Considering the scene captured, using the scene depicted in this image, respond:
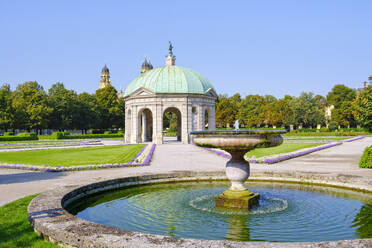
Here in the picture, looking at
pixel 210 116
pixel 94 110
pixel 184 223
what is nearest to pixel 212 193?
pixel 184 223

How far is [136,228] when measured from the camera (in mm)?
7199

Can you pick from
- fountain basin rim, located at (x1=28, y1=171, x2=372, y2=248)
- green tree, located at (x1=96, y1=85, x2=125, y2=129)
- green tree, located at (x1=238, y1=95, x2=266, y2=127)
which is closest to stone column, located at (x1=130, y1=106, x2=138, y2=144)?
fountain basin rim, located at (x1=28, y1=171, x2=372, y2=248)

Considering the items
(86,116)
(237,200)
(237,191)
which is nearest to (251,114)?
(86,116)

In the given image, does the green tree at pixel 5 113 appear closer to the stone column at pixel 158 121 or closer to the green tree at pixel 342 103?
the stone column at pixel 158 121

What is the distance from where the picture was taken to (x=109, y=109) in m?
83.8

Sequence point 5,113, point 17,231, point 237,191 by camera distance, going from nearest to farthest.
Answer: point 17,231 → point 237,191 → point 5,113

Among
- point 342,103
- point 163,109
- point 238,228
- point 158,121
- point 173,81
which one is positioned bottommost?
point 238,228

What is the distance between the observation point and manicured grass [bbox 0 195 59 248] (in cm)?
548

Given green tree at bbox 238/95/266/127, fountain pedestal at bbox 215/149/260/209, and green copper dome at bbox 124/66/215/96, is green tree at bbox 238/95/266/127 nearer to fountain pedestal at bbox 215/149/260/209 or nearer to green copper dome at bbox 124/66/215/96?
green copper dome at bbox 124/66/215/96

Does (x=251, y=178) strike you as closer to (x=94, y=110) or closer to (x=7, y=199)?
(x=7, y=199)

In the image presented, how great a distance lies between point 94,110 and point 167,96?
4335 cm

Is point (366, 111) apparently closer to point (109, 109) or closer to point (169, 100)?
point (169, 100)

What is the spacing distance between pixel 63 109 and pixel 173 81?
42082 mm

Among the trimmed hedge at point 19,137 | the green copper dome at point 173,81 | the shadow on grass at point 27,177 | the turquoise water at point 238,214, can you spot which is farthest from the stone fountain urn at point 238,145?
the trimmed hedge at point 19,137
